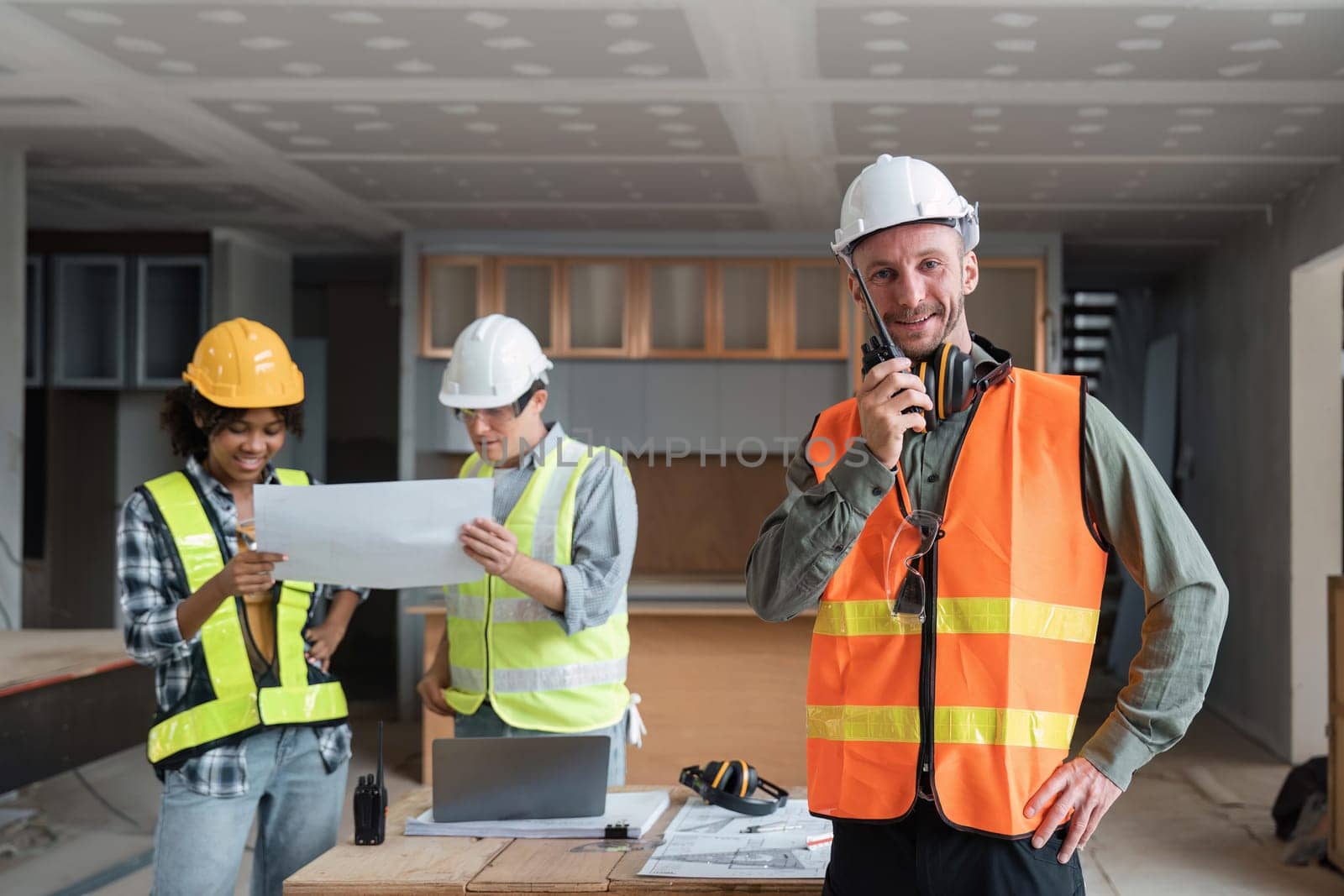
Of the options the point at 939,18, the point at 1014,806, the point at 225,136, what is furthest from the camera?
the point at 225,136

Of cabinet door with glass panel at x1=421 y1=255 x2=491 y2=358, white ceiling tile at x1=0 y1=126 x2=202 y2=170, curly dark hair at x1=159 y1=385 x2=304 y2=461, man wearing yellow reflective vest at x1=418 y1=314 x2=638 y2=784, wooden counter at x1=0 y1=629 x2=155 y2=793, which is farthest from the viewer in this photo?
cabinet door with glass panel at x1=421 y1=255 x2=491 y2=358

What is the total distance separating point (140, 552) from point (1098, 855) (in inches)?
148

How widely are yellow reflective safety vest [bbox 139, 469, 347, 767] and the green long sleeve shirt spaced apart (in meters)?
1.20

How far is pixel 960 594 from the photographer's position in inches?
59.2

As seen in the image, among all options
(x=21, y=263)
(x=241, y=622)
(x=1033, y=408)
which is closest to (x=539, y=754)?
(x=241, y=622)

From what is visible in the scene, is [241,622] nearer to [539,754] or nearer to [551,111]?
[539,754]

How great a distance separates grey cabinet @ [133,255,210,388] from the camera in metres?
7.49

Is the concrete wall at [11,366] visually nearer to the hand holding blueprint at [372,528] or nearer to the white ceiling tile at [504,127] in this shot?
the white ceiling tile at [504,127]

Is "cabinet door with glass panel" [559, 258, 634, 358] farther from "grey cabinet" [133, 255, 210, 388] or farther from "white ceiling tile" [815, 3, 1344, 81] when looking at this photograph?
"white ceiling tile" [815, 3, 1344, 81]

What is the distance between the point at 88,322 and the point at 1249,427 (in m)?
6.88

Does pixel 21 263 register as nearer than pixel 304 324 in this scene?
Yes

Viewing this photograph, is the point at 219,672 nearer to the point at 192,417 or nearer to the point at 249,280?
the point at 192,417

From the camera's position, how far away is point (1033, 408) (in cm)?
154

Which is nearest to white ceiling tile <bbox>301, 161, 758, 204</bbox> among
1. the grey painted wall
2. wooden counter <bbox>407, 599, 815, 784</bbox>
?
wooden counter <bbox>407, 599, 815, 784</bbox>
